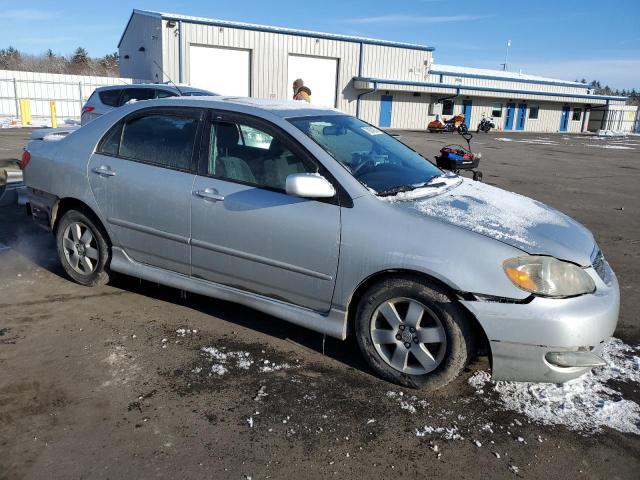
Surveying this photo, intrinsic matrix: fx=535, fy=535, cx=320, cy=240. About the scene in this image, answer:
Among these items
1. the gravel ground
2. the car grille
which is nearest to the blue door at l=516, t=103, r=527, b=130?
the gravel ground

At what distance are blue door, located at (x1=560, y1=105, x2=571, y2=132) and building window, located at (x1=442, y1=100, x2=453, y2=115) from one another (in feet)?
45.1

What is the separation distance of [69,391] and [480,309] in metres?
2.35

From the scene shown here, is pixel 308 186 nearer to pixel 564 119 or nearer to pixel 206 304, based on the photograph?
pixel 206 304

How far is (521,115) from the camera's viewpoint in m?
46.4

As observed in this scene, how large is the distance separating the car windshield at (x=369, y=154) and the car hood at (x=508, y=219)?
193 mm

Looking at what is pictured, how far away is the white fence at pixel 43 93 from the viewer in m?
26.6

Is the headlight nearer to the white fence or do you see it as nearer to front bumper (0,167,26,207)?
front bumper (0,167,26,207)

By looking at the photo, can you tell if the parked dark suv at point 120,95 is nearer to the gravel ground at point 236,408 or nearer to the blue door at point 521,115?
the gravel ground at point 236,408

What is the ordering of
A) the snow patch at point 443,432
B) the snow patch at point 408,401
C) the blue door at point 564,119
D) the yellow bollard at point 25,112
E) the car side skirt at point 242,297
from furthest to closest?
the blue door at point 564,119 < the yellow bollard at point 25,112 < the car side skirt at point 242,297 < the snow patch at point 408,401 < the snow patch at point 443,432

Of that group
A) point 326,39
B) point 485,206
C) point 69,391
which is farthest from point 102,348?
point 326,39

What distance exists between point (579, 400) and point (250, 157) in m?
2.57

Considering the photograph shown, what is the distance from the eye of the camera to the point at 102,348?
141 inches

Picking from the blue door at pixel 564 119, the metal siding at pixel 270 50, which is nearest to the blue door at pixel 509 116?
the blue door at pixel 564 119

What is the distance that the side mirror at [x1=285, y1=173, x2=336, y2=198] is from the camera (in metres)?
3.17
